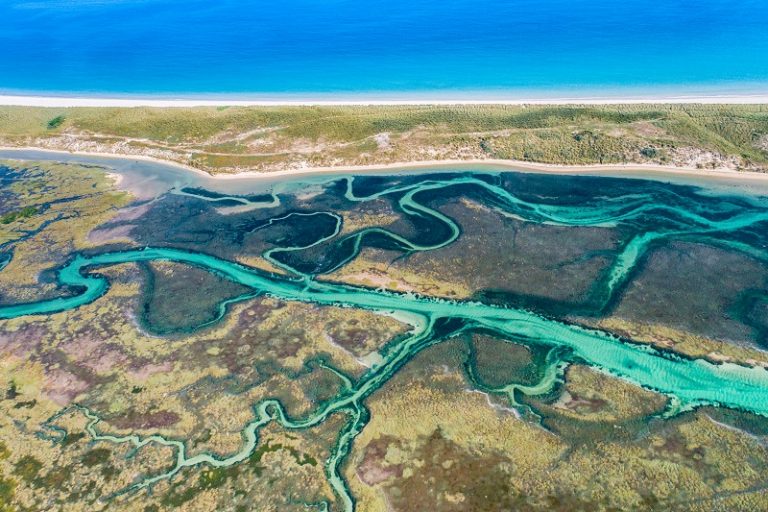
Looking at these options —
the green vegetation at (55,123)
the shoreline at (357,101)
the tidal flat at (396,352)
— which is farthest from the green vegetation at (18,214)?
the shoreline at (357,101)

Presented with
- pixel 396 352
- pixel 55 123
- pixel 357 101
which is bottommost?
pixel 396 352

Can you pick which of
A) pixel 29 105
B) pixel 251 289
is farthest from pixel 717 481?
pixel 29 105

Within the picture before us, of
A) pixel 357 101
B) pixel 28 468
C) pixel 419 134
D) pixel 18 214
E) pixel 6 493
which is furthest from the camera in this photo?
pixel 357 101

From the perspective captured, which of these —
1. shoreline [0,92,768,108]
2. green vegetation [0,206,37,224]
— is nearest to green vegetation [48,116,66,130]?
shoreline [0,92,768,108]

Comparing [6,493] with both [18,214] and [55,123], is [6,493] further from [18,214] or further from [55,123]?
[55,123]

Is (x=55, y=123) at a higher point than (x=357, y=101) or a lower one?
lower

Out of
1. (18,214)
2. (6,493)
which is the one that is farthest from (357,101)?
(6,493)

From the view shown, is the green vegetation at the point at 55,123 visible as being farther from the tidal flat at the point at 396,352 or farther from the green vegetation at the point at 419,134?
the tidal flat at the point at 396,352

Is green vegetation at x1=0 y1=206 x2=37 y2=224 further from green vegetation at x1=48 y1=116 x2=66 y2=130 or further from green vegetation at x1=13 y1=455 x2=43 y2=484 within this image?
green vegetation at x1=13 y1=455 x2=43 y2=484
